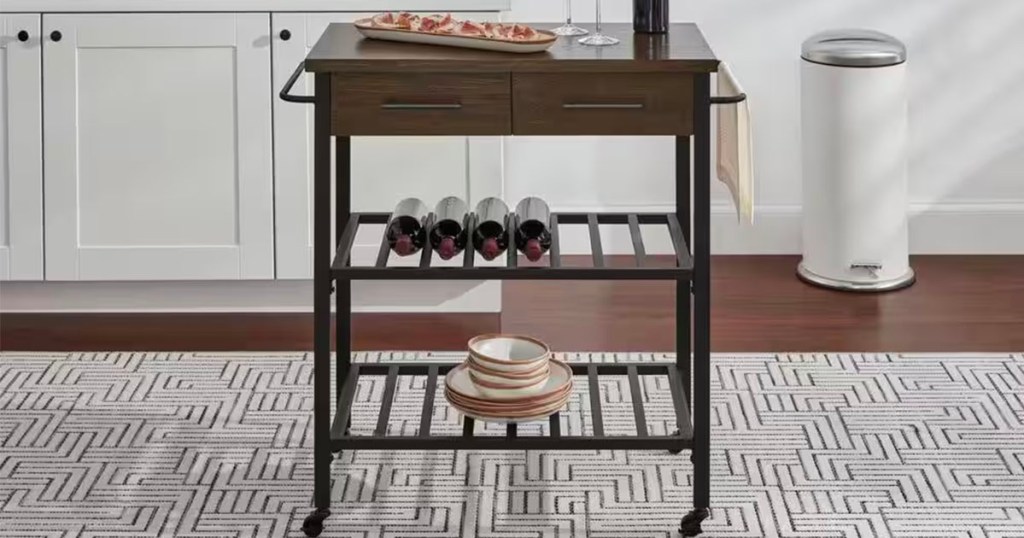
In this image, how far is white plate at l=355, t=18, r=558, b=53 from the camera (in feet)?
9.55

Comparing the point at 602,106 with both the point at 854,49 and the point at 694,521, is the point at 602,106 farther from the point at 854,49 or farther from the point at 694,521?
the point at 854,49

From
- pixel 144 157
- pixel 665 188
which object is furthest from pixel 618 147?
pixel 144 157

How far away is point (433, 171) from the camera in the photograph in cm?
423

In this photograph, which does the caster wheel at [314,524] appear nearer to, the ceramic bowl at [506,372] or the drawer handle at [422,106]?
the ceramic bowl at [506,372]

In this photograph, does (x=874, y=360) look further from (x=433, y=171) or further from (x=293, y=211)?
(x=293, y=211)

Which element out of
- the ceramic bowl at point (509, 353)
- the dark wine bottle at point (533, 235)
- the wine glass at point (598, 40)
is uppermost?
the wine glass at point (598, 40)

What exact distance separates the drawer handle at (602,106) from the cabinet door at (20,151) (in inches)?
76.0

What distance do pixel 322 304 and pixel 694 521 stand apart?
818 mm

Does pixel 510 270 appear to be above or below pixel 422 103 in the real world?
below

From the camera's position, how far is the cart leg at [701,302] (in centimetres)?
286

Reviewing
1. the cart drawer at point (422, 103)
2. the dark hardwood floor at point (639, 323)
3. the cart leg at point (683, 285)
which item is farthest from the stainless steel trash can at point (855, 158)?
the cart drawer at point (422, 103)

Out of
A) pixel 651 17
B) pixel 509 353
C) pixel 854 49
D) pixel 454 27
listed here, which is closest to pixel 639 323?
pixel 854 49

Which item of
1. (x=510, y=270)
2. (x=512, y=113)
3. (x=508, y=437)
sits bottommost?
(x=508, y=437)

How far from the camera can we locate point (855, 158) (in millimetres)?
4660
